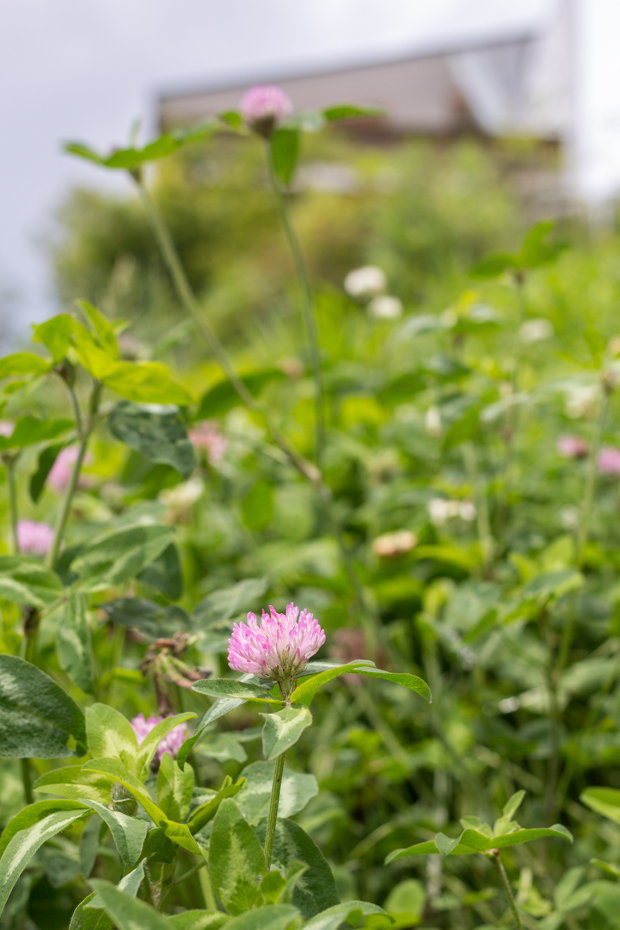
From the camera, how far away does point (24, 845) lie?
0.78 feet

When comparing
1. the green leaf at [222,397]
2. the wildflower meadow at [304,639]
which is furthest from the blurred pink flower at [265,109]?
the green leaf at [222,397]

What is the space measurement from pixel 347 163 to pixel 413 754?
1024 centimetres

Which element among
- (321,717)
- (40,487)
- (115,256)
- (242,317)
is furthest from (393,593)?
(115,256)

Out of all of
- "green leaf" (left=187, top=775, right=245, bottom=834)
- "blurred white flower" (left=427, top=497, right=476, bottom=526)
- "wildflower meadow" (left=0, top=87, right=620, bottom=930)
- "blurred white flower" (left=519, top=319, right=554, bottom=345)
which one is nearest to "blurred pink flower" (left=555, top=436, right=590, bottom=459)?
"wildflower meadow" (left=0, top=87, right=620, bottom=930)

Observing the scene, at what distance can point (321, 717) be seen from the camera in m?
0.69

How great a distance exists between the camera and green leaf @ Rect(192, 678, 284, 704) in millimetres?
239

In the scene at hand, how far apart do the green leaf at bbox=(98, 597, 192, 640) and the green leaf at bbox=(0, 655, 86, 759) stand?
0.23ft

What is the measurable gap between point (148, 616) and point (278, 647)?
15 centimetres

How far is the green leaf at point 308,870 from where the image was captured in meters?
0.26

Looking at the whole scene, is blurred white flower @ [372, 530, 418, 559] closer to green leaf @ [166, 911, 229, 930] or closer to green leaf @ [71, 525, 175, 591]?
green leaf @ [71, 525, 175, 591]

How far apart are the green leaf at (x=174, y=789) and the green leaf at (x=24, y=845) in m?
0.03

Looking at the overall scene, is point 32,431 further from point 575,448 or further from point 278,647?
point 575,448

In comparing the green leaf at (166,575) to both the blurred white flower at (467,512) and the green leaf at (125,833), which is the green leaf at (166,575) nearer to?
the green leaf at (125,833)

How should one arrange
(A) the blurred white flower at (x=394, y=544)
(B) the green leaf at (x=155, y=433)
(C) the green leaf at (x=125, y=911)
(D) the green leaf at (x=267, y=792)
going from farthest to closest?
(A) the blurred white flower at (x=394, y=544), (B) the green leaf at (x=155, y=433), (D) the green leaf at (x=267, y=792), (C) the green leaf at (x=125, y=911)
